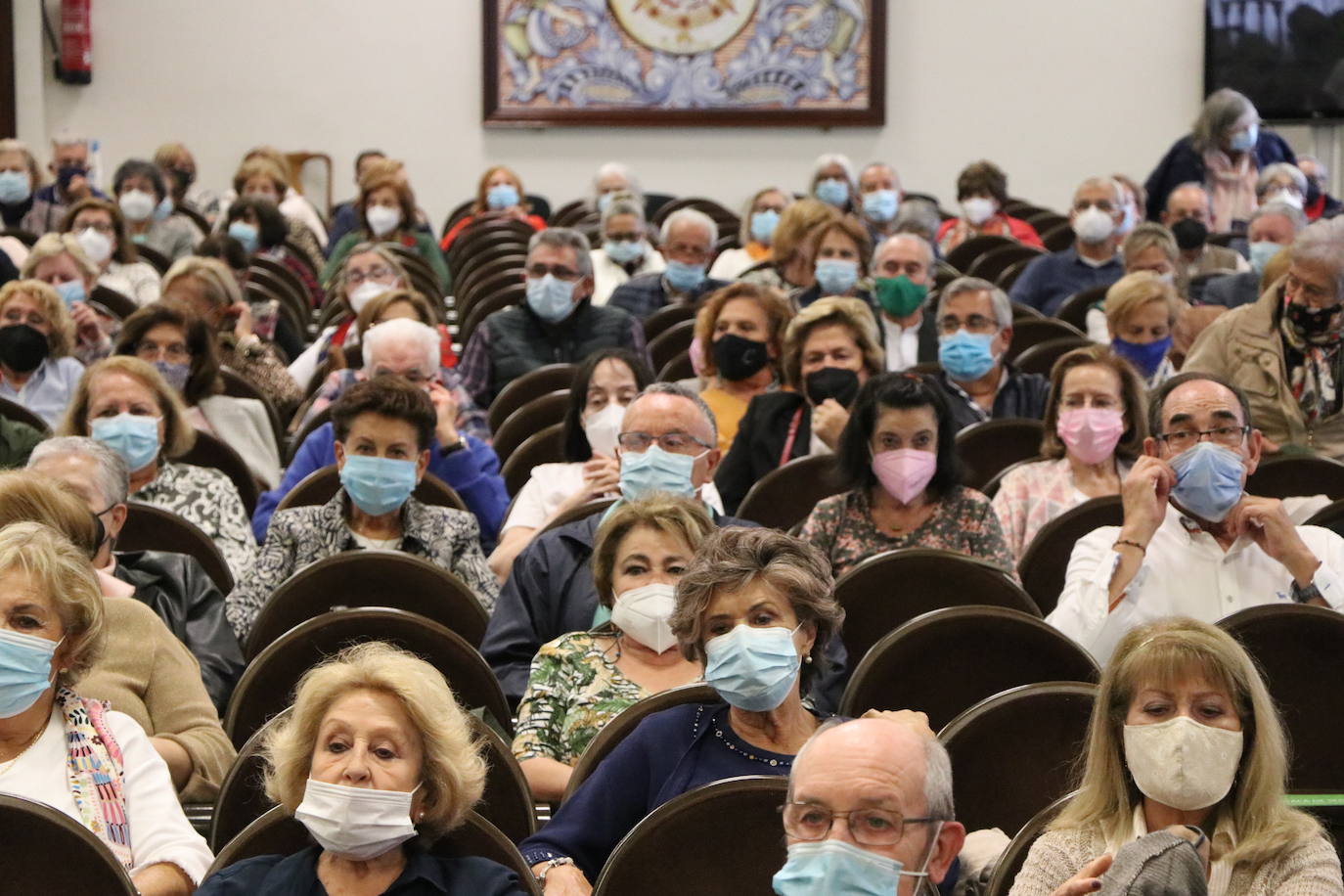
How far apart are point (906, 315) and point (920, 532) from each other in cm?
253

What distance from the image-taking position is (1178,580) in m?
4.11

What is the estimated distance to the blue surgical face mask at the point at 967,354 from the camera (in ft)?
19.5

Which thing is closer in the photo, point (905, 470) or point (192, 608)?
point (192, 608)

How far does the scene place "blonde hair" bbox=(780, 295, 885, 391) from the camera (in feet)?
18.3

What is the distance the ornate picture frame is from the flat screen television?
2.71 m

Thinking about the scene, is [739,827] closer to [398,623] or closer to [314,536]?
[398,623]

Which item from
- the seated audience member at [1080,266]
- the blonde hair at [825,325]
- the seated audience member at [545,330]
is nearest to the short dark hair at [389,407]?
the blonde hair at [825,325]

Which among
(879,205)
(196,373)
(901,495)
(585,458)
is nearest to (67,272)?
(196,373)

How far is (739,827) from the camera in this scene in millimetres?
2787

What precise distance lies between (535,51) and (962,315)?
9.57 metres

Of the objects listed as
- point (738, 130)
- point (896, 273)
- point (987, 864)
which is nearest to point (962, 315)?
point (896, 273)

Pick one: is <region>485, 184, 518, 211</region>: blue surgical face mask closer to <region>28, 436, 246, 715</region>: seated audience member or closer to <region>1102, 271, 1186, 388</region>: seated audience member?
<region>1102, 271, 1186, 388</region>: seated audience member

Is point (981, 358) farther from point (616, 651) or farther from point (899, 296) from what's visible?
point (616, 651)

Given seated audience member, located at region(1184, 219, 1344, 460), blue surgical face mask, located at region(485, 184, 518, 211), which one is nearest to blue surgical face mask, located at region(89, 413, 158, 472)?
seated audience member, located at region(1184, 219, 1344, 460)
